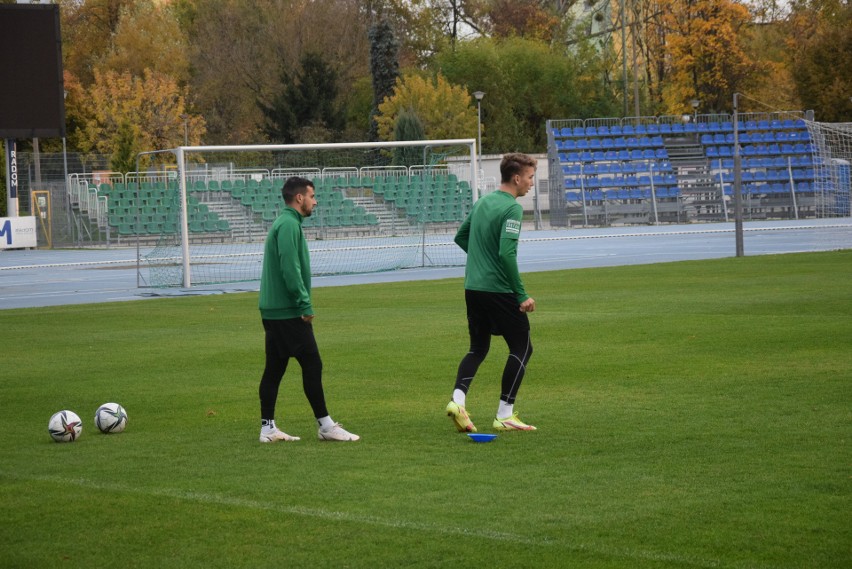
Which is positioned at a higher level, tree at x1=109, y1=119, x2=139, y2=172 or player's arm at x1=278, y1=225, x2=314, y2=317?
tree at x1=109, y1=119, x2=139, y2=172

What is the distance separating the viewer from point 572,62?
78.4m

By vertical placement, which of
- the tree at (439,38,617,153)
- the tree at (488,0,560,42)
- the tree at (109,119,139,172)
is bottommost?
the tree at (109,119,139,172)

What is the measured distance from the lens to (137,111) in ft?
222

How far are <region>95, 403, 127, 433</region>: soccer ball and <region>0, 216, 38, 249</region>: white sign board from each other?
16.9 metres

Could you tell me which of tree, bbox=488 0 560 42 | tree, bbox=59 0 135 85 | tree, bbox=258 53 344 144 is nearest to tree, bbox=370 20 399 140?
tree, bbox=258 53 344 144

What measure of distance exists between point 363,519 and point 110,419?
11.2 ft

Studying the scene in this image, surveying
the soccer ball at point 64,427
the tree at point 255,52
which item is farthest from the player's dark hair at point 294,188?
the tree at point 255,52

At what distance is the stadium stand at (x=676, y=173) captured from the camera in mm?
50781

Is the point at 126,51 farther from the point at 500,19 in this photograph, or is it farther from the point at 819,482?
the point at 819,482

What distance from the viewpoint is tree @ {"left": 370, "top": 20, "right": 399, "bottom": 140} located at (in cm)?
7056

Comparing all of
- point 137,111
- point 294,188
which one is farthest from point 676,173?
point 294,188

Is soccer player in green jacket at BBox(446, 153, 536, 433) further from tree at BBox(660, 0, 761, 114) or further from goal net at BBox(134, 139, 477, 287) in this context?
tree at BBox(660, 0, 761, 114)

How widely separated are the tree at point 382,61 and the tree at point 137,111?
9.84 metres

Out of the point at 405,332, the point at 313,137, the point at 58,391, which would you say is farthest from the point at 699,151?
the point at 58,391
